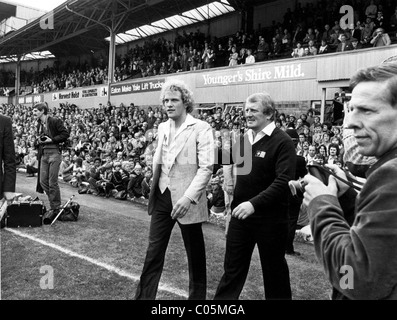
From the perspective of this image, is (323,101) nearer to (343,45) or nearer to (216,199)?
(343,45)

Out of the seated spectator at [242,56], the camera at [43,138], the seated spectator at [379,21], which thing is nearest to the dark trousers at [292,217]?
the camera at [43,138]

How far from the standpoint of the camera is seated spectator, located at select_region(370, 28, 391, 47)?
11492 millimetres

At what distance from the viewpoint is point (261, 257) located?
3.00 meters

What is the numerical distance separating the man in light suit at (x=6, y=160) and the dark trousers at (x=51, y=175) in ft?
8.55

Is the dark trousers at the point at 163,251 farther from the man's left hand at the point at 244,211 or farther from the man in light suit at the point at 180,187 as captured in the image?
the man's left hand at the point at 244,211

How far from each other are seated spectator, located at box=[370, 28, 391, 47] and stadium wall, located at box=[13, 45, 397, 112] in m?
0.30

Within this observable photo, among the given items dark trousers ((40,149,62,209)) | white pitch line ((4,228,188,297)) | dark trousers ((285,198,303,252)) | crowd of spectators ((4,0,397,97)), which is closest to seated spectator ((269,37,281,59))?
crowd of spectators ((4,0,397,97))

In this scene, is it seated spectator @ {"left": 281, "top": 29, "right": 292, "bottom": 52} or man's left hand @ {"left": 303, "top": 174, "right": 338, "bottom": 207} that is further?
seated spectator @ {"left": 281, "top": 29, "right": 292, "bottom": 52}

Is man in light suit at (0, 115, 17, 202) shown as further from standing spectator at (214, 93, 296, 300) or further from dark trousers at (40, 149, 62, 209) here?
dark trousers at (40, 149, 62, 209)

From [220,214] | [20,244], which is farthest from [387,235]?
[220,214]

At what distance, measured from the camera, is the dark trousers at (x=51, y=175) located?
663 centimetres

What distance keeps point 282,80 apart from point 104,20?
12.7 m

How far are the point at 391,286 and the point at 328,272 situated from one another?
20 centimetres

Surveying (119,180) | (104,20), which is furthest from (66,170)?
(104,20)
